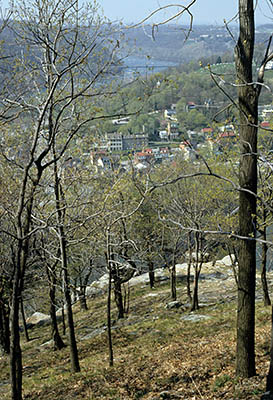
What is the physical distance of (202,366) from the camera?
7387 millimetres

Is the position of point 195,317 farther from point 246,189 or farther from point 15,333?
point 246,189

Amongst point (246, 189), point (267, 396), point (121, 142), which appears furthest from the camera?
point (121, 142)

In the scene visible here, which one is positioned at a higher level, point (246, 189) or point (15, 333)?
point (246, 189)

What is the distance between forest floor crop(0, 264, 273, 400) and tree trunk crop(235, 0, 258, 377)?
528 mm

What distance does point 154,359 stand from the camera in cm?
918

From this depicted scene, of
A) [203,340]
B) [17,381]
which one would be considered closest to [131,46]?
[17,381]

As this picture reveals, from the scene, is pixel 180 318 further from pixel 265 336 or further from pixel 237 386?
pixel 237 386

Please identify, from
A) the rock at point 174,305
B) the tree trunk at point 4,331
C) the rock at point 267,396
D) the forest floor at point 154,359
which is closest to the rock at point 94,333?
the forest floor at point 154,359

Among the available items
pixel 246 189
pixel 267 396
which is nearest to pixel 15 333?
pixel 267 396

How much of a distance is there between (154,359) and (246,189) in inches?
222

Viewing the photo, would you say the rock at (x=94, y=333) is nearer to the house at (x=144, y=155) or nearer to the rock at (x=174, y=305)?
the rock at (x=174, y=305)

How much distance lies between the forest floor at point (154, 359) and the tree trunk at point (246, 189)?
53 centimetres

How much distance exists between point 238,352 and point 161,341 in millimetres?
6160

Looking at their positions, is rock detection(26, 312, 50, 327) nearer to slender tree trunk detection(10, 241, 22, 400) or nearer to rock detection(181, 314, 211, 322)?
rock detection(181, 314, 211, 322)
